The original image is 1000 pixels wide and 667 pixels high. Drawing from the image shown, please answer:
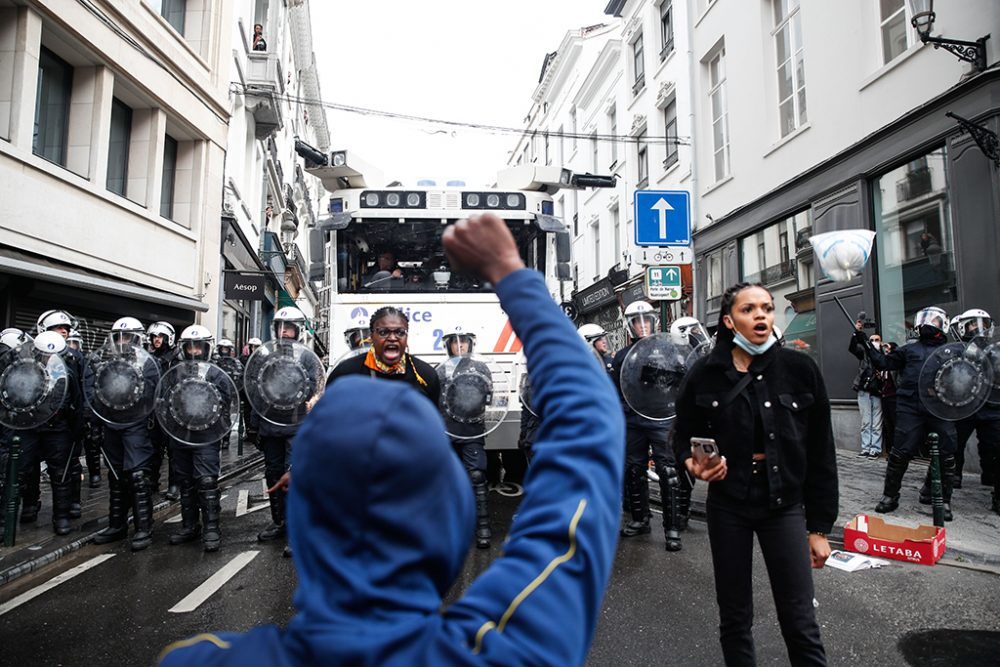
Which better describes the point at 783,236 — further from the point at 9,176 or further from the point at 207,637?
the point at 207,637

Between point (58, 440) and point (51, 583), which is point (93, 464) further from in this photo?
point (51, 583)

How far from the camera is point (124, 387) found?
6473 millimetres

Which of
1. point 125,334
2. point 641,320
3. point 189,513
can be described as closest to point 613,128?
point 641,320

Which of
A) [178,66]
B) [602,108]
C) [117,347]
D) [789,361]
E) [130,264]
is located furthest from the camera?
[602,108]

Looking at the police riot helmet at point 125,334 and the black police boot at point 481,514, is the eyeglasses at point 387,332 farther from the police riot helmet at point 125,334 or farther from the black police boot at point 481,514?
the police riot helmet at point 125,334

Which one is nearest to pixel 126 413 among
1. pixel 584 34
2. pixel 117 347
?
pixel 117 347

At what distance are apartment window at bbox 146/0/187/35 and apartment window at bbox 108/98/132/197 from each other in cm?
227

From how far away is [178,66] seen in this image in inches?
585

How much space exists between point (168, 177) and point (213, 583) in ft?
43.4

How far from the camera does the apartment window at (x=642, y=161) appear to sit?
840 inches

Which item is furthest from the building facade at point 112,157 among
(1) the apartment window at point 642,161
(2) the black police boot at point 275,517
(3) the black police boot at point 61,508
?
(1) the apartment window at point 642,161

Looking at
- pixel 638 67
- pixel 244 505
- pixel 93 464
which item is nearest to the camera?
pixel 244 505

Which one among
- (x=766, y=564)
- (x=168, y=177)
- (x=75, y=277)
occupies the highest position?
(x=168, y=177)

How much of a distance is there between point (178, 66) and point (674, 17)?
41.5 feet
